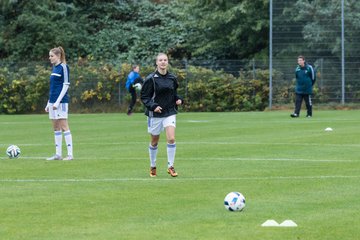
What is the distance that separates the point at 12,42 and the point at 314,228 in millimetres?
41777

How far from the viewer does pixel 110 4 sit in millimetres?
54469

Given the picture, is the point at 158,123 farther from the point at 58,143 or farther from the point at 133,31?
the point at 133,31

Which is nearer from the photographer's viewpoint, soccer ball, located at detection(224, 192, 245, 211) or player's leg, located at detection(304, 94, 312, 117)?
soccer ball, located at detection(224, 192, 245, 211)

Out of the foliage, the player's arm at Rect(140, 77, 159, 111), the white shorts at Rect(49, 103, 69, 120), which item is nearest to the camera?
the player's arm at Rect(140, 77, 159, 111)

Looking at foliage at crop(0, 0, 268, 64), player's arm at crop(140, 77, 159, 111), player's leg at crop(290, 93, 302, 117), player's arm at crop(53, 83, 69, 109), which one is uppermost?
foliage at crop(0, 0, 268, 64)

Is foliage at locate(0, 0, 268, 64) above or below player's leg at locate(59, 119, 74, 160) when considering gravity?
above

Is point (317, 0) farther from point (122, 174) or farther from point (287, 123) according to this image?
point (122, 174)

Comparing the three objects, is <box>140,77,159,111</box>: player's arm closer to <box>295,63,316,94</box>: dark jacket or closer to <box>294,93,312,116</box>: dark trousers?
<box>294,93,312,116</box>: dark trousers

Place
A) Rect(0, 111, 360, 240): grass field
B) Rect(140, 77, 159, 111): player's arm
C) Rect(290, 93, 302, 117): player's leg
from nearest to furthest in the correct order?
Rect(0, 111, 360, 240): grass field < Rect(140, 77, 159, 111): player's arm < Rect(290, 93, 302, 117): player's leg

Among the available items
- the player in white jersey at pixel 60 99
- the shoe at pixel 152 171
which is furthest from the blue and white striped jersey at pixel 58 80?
the shoe at pixel 152 171

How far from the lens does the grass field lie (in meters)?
10.8

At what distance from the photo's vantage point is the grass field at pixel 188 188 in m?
10.8

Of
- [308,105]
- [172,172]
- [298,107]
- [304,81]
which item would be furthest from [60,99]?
[304,81]

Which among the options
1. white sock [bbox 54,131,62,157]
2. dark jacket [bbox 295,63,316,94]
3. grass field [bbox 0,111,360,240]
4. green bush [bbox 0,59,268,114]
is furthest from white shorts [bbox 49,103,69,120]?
green bush [bbox 0,59,268,114]
